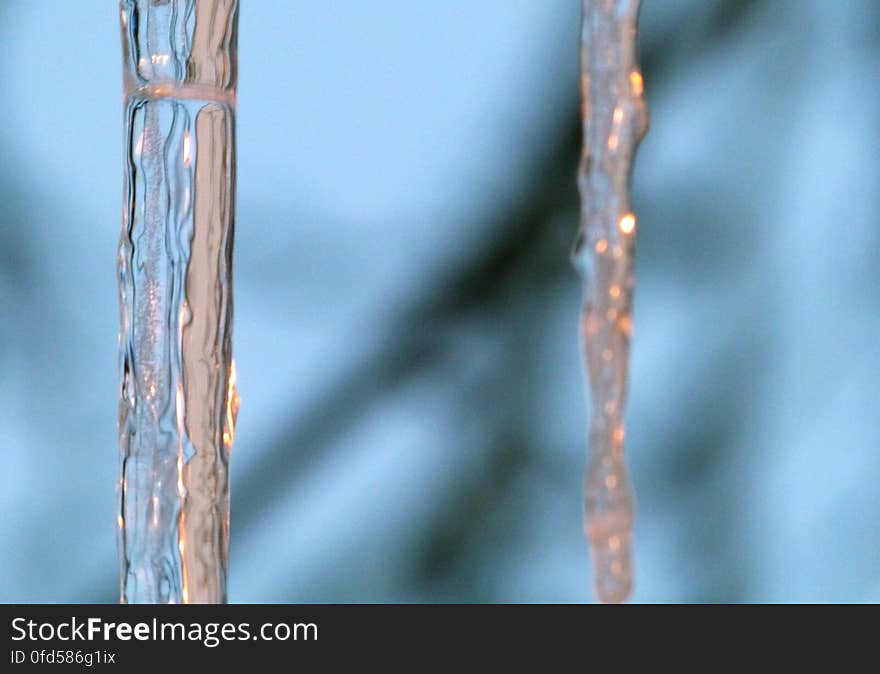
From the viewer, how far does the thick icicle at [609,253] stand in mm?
454

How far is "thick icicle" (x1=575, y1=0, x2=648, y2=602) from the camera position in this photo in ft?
1.49

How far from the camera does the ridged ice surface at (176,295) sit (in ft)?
1.47

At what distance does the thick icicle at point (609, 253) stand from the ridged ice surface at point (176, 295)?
0.40 feet

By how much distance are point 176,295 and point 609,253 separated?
0.15m

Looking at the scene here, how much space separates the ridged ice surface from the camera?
0.45 meters

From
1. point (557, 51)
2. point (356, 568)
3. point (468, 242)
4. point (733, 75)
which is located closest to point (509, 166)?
point (468, 242)

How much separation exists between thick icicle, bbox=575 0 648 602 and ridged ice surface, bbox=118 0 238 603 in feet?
0.40

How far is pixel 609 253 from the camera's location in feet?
1.51

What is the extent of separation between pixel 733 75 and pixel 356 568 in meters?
Result: 0.63

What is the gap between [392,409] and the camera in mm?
1293
